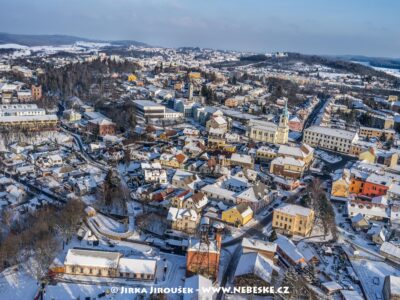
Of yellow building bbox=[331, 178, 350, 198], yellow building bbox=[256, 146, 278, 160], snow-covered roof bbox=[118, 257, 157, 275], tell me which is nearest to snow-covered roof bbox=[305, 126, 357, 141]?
yellow building bbox=[256, 146, 278, 160]

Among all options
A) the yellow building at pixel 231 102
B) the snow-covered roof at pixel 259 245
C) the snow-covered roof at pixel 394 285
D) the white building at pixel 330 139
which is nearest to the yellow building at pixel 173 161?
the snow-covered roof at pixel 259 245

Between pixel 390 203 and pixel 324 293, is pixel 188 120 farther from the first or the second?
pixel 324 293

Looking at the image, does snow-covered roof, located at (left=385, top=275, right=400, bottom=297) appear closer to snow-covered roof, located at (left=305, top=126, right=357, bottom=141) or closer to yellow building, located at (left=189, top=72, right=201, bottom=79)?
snow-covered roof, located at (left=305, top=126, right=357, bottom=141)

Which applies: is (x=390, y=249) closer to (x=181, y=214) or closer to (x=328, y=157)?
(x=181, y=214)

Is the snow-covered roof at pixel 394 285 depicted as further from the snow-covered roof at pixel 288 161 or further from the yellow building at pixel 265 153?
the yellow building at pixel 265 153

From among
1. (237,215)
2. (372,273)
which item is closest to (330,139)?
(237,215)

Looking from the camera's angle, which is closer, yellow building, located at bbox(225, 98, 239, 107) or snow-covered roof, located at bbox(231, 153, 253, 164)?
snow-covered roof, located at bbox(231, 153, 253, 164)

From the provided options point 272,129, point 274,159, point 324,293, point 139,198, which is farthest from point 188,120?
point 324,293
